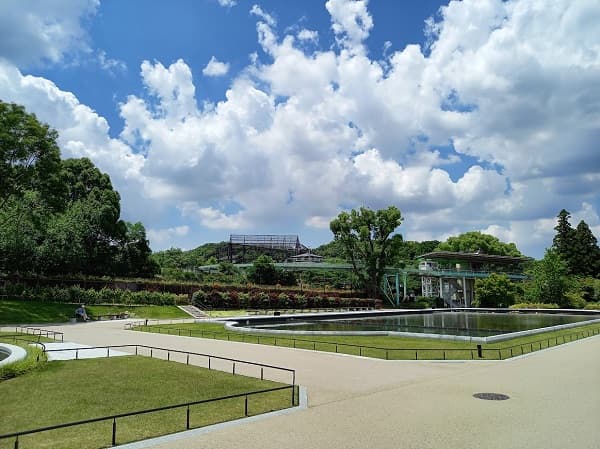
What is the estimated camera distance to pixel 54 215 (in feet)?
168

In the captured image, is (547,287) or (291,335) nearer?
(291,335)

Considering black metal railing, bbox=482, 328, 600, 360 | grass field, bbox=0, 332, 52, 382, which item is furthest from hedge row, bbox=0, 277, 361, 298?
black metal railing, bbox=482, 328, 600, 360

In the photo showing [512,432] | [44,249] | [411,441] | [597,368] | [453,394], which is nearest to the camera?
[411,441]

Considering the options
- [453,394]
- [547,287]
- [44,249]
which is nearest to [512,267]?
[547,287]

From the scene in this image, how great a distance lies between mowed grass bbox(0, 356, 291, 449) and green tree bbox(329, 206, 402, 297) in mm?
57197

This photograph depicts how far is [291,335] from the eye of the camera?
2967cm

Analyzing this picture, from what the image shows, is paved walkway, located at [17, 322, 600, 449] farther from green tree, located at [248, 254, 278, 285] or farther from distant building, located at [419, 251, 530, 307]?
distant building, located at [419, 251, 530, 307]

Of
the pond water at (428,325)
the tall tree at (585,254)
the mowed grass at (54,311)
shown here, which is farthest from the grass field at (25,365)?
the tall tree at (585,254)

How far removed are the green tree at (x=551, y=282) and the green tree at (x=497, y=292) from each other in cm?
335

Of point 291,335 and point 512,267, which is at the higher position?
point 512,267

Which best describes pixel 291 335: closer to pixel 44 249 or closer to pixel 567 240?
pixel 44 249

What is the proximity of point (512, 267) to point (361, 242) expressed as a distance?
152ft

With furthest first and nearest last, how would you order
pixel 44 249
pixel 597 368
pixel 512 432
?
pixel 44 249
pixel 597 368
pixel 512 432

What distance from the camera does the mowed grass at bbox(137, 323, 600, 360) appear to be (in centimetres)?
2039
